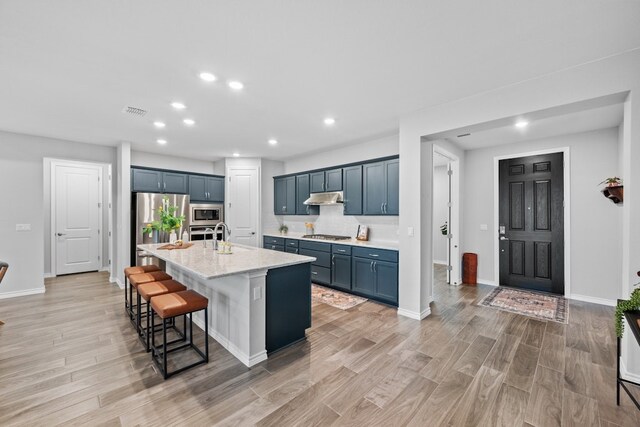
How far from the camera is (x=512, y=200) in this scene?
4953mm

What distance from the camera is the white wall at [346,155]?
484cm

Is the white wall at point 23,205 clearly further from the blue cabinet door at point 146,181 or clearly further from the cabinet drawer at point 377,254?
the cabinet drawer at point 377,254

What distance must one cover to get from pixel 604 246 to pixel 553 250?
603mm

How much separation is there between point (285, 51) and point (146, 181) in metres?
4.54

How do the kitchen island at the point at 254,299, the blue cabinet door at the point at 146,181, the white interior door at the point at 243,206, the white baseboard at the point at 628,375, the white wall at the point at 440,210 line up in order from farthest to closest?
the white wall at the point at 440,210 → the white interior door at the point at 243,206 → the blue cabinet door at the point at 146,181 → the kitchen island at the point at 254,299 → the white baseboard at the point at 628,375

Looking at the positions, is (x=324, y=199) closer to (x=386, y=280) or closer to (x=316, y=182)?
(x=316, y=182)

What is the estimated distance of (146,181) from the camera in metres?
5.43

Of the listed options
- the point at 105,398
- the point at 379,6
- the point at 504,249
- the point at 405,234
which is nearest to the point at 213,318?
the point at 105,398

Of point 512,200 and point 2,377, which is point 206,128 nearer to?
point 2,377

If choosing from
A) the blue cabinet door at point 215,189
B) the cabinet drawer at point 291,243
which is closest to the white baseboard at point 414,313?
the cabinet drawer at point 291,243

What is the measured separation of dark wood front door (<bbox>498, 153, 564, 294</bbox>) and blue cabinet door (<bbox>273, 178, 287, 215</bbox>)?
4.38 meters

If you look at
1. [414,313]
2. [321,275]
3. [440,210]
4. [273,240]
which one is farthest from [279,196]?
[440,210]

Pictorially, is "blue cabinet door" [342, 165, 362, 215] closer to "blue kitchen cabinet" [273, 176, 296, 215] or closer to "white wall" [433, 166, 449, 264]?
"blue kitchen cabinet" [273, 176, 296, 215]

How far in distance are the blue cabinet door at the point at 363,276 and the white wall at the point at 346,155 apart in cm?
185
